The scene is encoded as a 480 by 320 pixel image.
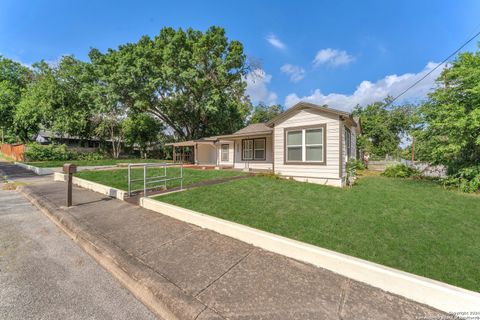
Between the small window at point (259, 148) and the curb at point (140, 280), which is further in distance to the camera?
the small window at point (259, 148)

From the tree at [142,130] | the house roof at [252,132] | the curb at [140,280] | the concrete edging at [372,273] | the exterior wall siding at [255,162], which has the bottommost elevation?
the curb at [140,280]

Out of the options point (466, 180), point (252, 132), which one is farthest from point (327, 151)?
point (252, 132)

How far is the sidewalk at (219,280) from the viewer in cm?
197

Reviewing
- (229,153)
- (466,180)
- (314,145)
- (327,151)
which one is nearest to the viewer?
(466,180)

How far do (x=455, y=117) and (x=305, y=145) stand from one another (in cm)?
551

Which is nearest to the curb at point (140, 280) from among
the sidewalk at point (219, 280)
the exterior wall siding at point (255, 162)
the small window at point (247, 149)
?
the sidewalk at point (219, 280)

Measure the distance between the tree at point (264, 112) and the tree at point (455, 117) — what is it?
28.7m

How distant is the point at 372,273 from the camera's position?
233 cm

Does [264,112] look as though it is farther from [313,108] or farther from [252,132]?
[313,108]

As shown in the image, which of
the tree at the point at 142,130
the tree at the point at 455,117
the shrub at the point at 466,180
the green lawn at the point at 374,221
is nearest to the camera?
the green lawn at the point at 374,221

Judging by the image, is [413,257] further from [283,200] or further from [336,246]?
[283,200]

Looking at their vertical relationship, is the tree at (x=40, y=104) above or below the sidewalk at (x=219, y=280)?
above

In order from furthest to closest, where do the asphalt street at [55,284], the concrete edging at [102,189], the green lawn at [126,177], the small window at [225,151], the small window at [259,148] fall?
the small window at [225,151]
the small window at [259,148]
the green lawn at [126,177]
the concrete edging at [102,189]
the asphalt street at [55,284]

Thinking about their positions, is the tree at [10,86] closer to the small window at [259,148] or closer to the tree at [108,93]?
the tree at [108,93]
